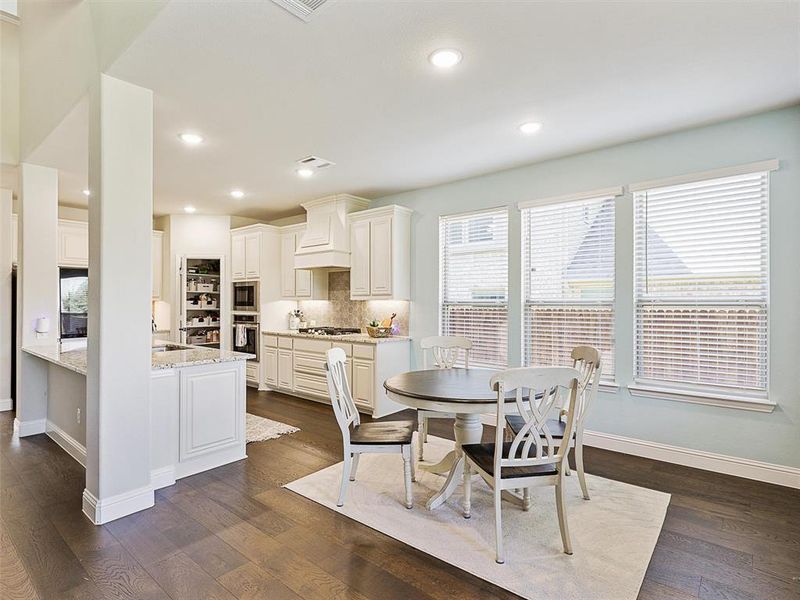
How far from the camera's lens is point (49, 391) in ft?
14.4

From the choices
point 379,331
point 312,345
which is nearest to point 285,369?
point 312,345

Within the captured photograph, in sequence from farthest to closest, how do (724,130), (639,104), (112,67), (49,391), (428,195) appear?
(428,195)
(49,391)
(724,130)
(639,104)
(112,67)

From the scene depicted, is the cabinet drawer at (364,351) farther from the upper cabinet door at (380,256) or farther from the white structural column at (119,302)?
A: the white structural column at (119,302)

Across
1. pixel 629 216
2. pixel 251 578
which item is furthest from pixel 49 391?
pixel 629 216

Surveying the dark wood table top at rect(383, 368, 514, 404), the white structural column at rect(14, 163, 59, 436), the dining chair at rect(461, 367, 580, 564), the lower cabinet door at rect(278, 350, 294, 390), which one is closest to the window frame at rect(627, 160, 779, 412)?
the dark wood table top at rect(383, 368, 514, 404)

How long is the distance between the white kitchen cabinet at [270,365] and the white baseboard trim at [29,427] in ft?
8.39

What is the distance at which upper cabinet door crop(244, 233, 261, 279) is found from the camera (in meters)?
6.52

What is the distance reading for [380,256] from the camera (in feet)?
17.5

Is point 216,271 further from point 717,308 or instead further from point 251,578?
point 717,308

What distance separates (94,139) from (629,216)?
4.03m

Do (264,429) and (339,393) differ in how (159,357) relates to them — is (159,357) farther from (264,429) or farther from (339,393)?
(339,393)

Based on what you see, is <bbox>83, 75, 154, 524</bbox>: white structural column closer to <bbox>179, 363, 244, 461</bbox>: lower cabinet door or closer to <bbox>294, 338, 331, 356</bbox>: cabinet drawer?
<bbox>179, 363, 244, 461</bbox>: lower cabinet door

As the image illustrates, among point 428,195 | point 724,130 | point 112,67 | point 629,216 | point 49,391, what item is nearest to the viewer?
point 112,67

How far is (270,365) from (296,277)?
1332mm
